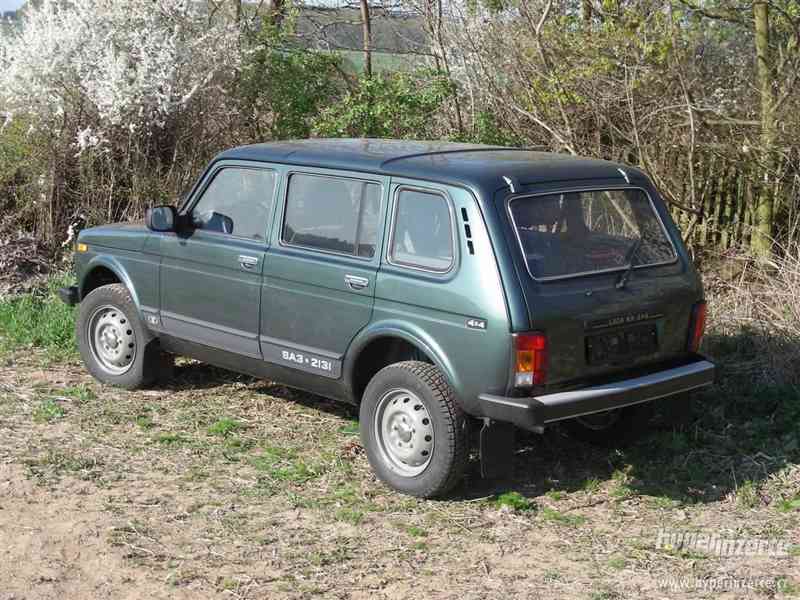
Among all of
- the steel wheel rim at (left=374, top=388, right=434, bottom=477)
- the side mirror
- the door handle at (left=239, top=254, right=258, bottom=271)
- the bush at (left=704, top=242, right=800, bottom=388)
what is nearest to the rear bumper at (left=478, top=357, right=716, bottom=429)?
the steel wheel rim at (left=374, top=388, right=434, bottom=477)

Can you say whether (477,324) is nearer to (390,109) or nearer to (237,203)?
(237,203)

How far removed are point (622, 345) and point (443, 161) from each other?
1399mm

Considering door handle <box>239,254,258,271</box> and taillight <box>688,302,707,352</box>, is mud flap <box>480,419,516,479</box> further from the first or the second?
door handle <box>239,254,258,271</box>

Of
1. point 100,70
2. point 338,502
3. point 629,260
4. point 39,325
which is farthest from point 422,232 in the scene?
point 100,70

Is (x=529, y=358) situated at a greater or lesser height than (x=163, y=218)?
lesser

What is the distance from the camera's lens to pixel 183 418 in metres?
7.36

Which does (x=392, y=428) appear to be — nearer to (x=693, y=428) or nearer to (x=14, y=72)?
(x=693, y=428)

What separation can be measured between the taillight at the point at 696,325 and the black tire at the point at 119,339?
3553 mm

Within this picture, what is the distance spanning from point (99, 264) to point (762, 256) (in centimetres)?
544

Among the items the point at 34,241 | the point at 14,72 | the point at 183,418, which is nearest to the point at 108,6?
the point at 14,72

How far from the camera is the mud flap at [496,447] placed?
18.4 feet

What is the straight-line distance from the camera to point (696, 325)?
246 inches

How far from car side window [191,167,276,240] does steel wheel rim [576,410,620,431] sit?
2.23 m

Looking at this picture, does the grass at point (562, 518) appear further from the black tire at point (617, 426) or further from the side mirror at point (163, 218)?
the side mirror at point (163, 218)
